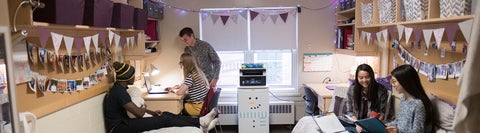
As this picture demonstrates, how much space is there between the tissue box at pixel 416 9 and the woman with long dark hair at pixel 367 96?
24.6 inches

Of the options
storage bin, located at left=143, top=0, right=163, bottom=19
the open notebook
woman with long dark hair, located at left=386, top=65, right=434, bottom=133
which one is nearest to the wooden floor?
the open notebook

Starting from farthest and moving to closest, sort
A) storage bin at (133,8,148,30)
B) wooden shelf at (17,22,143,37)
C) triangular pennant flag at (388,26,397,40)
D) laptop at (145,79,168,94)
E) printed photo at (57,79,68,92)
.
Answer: laptop at (145,79,168,94)
storage bin at (133,8,148,30)
triangular pennant flag at (388,26,397,40)
printed photo at (57,79,68,92)
wooden shelf at (17,22,143,37)

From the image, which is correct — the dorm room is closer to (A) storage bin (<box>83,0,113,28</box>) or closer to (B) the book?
(A) storage bin (<box>83,0,113,28</box>)

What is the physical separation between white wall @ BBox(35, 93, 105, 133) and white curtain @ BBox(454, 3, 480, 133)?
2.23 meters

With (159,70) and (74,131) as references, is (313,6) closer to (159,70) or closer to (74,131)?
(159,70)

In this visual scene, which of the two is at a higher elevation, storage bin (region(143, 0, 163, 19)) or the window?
storage bin (region(143, 0, 163, 19))

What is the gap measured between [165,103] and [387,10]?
240cm

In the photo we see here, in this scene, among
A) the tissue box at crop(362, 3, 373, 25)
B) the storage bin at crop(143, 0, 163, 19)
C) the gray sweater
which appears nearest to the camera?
the gray sweater

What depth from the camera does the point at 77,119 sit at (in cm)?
276

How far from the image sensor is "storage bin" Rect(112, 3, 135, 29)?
2.84 meters

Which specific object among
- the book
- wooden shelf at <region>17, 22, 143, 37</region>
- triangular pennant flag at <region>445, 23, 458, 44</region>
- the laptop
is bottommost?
the book

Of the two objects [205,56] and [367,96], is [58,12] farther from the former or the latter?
[205,56]

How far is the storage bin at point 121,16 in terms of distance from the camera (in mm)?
2844

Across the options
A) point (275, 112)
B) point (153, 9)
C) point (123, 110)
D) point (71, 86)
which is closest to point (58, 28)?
point (71, 86)
